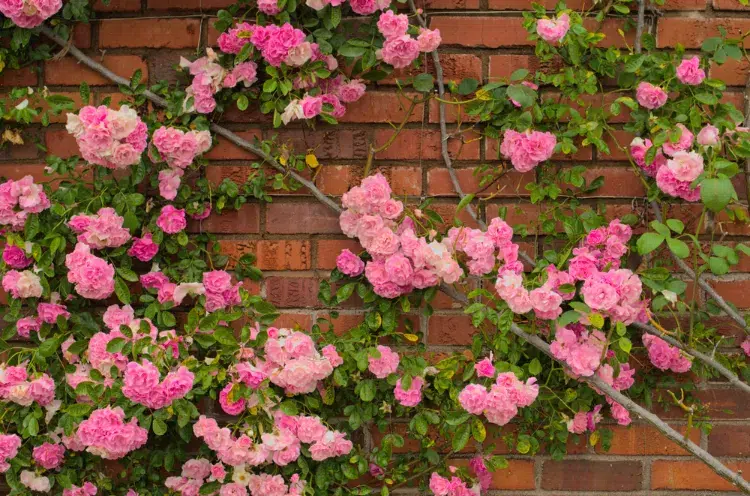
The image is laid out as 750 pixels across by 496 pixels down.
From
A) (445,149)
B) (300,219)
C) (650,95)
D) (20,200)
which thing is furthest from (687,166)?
(20,200)

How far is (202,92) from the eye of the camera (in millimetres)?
1576

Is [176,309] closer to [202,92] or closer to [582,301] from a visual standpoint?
[202,92]

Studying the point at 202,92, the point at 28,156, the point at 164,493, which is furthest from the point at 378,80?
the point at 164,493

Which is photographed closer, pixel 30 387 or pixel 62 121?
pixel 30 387

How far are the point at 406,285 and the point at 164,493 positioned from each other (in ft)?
2.43

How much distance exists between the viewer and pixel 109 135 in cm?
150

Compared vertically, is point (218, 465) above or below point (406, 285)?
below

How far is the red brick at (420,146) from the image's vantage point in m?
1.64

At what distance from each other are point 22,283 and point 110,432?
39 cm

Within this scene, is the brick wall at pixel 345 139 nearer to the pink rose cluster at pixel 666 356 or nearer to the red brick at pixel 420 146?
the red brick at pixel 420 146

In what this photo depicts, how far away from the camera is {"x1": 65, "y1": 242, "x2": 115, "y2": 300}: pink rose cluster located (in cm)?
150

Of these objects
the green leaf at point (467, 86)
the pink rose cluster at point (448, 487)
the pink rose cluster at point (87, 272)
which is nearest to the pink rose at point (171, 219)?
the pink rose cluster at point (87, 272)

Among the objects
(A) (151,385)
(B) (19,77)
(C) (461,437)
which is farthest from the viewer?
(B) (19,77)

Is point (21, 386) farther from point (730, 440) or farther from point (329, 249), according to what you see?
point (730, 440)
